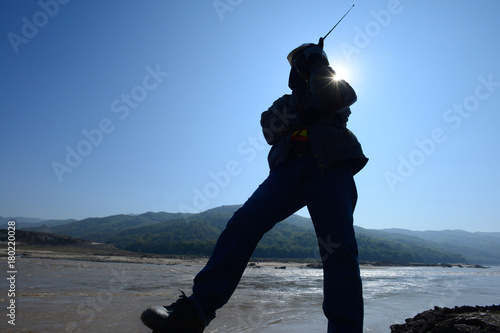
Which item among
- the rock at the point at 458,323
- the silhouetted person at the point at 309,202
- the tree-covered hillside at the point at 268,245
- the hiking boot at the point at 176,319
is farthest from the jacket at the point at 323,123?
the tree-covered hillside at the point at 268,245

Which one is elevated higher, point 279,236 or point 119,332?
point 119,332

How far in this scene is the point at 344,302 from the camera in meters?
1.46

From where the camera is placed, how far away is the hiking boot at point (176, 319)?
1.47m

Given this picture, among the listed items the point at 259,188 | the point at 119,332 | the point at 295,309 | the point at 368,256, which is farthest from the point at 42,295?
the point at 368,256

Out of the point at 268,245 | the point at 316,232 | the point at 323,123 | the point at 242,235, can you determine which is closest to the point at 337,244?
the point at 316,232

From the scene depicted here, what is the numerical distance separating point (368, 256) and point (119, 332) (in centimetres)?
8993

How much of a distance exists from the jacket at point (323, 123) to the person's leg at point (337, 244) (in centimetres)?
12

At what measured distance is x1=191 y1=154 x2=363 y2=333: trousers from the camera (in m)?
1.49

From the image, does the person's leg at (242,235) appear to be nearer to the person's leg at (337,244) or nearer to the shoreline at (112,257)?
the person's leg at (337,244)

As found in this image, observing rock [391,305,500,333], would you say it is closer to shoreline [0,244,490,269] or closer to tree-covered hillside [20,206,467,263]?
shoreline [0,244,490,269]

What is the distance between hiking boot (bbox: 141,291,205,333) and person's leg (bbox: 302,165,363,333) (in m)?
0.72

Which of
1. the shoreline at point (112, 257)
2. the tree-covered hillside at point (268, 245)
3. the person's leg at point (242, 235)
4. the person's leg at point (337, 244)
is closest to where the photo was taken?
the person's leg at point (337, 244)

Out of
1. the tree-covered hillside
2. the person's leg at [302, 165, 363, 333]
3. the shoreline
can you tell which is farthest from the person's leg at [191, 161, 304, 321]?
the tree-covered hillside

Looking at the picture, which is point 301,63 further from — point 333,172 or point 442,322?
point 442,322
